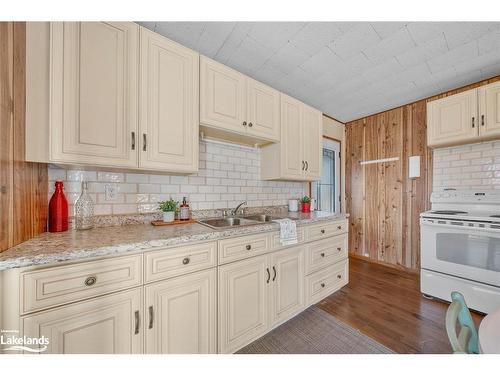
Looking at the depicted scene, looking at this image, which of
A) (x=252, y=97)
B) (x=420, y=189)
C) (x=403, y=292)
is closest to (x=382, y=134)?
(x=420, y=189)

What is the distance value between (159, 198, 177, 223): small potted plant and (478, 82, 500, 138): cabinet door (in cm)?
317

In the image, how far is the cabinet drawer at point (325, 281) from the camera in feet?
6.43

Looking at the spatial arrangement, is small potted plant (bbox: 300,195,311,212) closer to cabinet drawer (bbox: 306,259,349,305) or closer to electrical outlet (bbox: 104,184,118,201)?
cabinet drawer (bbox: 306,259,349,305)

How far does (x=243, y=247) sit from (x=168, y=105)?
1.16 meters

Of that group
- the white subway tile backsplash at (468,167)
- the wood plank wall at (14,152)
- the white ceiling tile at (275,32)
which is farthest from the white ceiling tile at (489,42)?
the wood plank wall at (14,152)

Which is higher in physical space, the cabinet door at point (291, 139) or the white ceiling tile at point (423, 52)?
the white ceiling tile at point (423, 52)

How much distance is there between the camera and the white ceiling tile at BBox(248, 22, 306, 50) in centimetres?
156

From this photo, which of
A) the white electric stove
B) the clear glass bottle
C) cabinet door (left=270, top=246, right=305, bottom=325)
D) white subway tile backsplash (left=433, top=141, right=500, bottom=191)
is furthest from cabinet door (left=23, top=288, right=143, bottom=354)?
white subway tile backsplash (left=433, top=141, right=500, bottom=191)

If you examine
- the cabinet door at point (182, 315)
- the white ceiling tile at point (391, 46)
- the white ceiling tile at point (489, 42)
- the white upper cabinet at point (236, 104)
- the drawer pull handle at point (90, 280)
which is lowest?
the cabinet door at point (182, 315)

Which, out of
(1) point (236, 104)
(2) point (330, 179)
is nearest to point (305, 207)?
(2) point (330, 179)

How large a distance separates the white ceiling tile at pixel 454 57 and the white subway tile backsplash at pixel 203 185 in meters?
1.12

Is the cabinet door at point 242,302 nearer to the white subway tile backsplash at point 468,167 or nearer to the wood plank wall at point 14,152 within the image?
the wood plank wall at point 14,152
